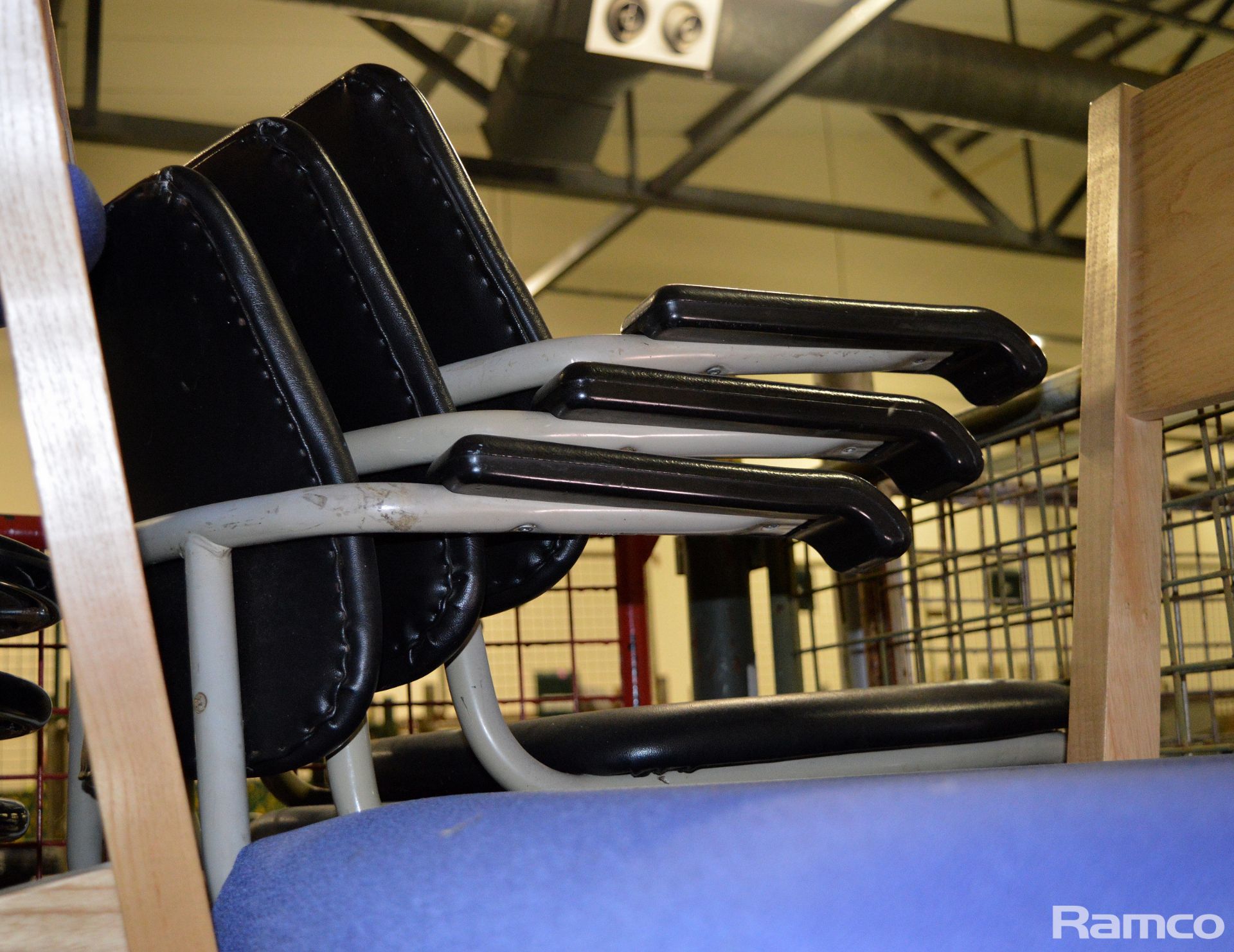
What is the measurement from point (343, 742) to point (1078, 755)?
592 millimetres

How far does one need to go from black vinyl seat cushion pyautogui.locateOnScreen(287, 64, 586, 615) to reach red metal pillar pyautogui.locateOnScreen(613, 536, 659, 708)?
1.01 metres

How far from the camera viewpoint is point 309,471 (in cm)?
69

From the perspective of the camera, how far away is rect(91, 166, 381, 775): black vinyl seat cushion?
703mm

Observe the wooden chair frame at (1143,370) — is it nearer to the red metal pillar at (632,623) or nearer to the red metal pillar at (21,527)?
the red metal pillar at (632,623)

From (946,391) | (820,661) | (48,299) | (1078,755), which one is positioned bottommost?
(820,661)

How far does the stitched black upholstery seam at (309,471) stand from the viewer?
0.70 metres

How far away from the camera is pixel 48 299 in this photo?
0.42 m

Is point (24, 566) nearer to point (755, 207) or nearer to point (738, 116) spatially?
point (738, 116)

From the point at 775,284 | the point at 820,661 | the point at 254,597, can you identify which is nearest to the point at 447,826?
the point at 254,597

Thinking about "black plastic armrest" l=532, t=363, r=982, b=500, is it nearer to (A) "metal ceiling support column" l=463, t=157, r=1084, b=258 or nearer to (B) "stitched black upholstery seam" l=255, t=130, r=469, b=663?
(B) "stitched black upholstery seam" l=255, t=130, r=469, b=663

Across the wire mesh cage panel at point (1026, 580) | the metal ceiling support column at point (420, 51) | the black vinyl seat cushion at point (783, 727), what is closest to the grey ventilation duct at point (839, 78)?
the metal ceiling support column at point (420, 51)

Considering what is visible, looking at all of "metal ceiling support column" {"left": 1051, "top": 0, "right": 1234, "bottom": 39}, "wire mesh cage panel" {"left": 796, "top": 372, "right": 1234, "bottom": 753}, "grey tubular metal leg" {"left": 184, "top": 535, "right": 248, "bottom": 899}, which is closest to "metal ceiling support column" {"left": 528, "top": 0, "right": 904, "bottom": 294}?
"metal ceiling support column" {"left": 1051, "top": 0, "right": 1234, "bottom": 39}

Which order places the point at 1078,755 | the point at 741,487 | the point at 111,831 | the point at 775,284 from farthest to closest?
the point at 775,284, the point at 1078,755, the point at 741,487, the point at 111,831

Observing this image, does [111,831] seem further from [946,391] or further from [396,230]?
[946,391]
